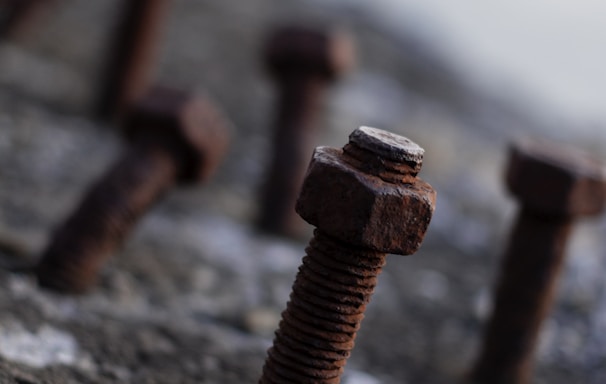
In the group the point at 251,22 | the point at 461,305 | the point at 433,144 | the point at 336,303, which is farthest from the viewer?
the point at 251,22

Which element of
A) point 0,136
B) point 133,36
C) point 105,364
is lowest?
point 105,364

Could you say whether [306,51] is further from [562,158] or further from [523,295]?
[523,295]

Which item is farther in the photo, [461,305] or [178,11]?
[178,11]

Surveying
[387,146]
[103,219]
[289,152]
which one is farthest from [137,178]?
[387,146]

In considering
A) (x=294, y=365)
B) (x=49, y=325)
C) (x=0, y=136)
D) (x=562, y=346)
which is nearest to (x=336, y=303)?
(x=294, y=365)

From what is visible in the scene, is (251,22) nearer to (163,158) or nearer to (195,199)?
(195,199)

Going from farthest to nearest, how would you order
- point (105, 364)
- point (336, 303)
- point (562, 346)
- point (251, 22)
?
1. point (251, 22)
2. point (562, 346)
3. point (105, 364)
4. point (336, 303)

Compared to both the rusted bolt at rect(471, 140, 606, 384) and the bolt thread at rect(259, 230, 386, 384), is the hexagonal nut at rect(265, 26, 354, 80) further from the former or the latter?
the bolt thread at rect(259, 230, 386, 384)
